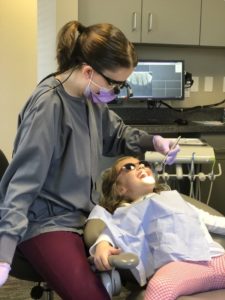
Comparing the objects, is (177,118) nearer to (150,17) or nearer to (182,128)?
(182,128)

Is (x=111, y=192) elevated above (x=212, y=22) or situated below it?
below

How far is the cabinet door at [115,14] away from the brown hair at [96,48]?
177 centimetres

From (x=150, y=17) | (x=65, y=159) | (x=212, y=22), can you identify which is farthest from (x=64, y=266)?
(x=212, y=22)

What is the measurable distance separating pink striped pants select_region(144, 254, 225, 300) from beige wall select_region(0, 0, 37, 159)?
2897 millimetres

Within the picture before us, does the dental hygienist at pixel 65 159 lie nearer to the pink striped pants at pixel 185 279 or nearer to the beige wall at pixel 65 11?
the pink striped pants at pixel 185 279

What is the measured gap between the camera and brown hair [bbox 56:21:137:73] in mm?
1383

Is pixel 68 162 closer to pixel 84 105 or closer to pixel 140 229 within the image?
pixel 84 105

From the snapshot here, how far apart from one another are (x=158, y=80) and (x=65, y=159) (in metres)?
2.12

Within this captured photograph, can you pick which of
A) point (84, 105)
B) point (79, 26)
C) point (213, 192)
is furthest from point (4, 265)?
point (213, 192)

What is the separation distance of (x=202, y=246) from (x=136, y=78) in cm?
208

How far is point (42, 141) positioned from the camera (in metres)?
1.32

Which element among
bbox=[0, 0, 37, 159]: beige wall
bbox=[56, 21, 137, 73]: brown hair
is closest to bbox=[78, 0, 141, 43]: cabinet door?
bbox=[0, 0, 37, 159]: beige wall

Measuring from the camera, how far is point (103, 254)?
128cm

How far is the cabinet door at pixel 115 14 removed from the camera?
10.3ft
